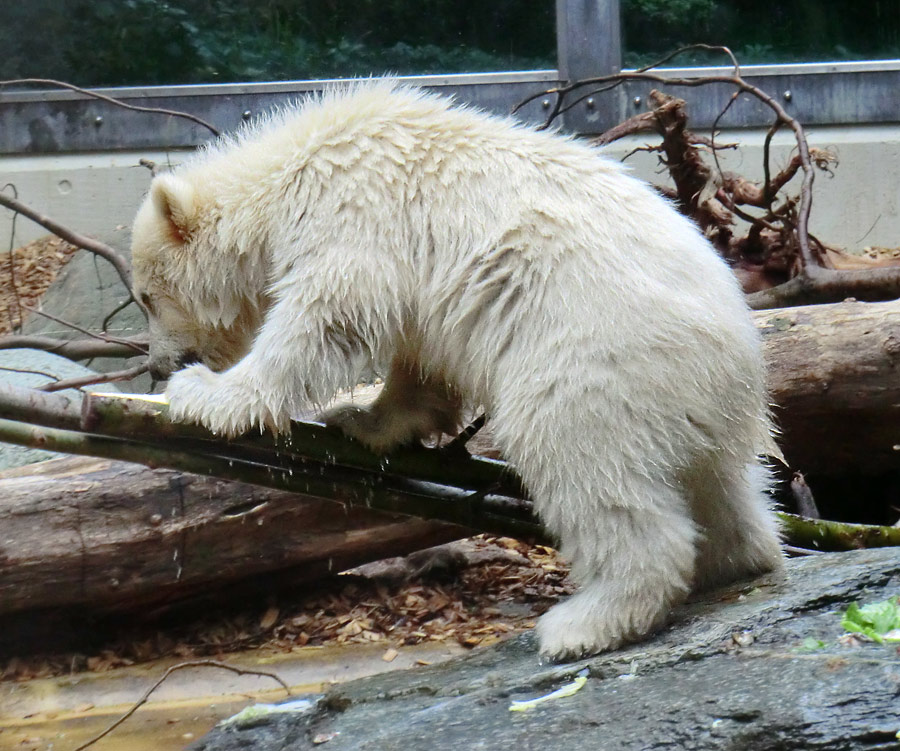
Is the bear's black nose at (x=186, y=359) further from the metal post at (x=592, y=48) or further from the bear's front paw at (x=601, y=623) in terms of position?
the metal post at (x=592, y=48)

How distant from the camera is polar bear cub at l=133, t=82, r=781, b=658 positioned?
12.0 feet

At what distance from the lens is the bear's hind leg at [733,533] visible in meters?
4.08

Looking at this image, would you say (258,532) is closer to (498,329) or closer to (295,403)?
(295,403)

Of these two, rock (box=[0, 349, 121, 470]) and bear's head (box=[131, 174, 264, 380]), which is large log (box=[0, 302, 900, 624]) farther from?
rock (box=[0, 349, 121, 470])

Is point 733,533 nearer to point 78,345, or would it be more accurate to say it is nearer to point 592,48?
point 78,345

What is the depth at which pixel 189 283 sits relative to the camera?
15.0 feet

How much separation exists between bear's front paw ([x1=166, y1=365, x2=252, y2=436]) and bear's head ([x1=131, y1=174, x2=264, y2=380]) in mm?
801

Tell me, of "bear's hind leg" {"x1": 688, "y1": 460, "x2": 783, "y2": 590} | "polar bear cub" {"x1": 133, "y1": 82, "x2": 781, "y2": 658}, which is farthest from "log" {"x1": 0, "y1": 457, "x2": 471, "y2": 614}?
"bear's hind leg" {"x1": 688, "y1": 460, "x2": 783, "y2": 590}

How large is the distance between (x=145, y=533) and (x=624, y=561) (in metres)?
2.73

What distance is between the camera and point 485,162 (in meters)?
4.14

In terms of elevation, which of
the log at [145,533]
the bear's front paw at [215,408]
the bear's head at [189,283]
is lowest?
the log at [145,533]

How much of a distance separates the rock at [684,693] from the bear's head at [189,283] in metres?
1.74

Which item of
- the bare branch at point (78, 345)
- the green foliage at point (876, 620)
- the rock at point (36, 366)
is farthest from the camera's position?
the rock at point (36, 366)

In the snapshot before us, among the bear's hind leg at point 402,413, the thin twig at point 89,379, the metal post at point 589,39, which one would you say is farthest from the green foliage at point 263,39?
the bear's hind leg at point 402,413
